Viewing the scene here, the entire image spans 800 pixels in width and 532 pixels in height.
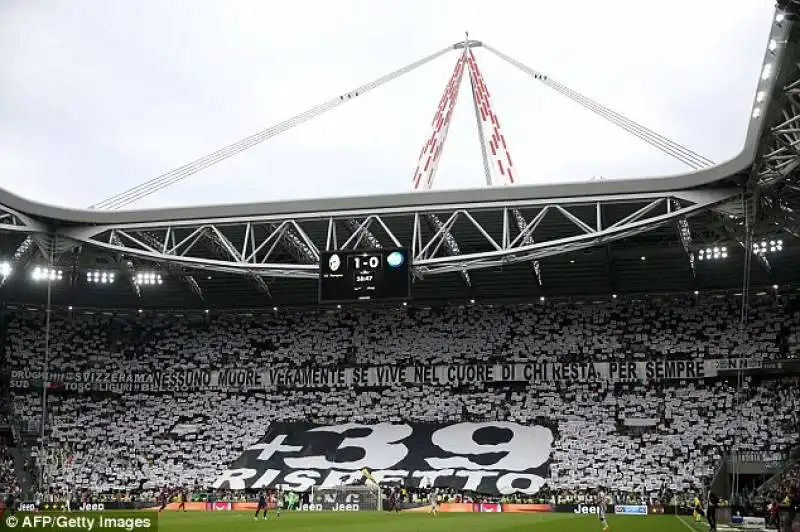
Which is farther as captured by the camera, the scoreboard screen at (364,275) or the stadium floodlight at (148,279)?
the stadium floodlight at (148,279)

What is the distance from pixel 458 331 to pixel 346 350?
7189 millimetres

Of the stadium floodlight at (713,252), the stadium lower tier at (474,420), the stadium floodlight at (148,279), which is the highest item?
the stadium floodlight at (713,252)

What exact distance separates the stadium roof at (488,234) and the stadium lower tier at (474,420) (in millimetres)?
5995

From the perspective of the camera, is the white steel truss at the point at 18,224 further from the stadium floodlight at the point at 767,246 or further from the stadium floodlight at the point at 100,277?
the stadium floodlight at the point at 767,246

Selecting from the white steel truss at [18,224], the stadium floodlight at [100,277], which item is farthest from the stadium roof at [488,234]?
the stadium floodlight at [100,277]

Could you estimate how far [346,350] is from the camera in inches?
2260

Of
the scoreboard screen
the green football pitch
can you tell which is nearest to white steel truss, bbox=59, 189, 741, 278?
the scoreboard screen

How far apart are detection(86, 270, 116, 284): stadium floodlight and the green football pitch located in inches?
717

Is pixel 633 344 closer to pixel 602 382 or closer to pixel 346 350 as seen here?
pixel 602 382

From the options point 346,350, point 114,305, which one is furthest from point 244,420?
point 114,305

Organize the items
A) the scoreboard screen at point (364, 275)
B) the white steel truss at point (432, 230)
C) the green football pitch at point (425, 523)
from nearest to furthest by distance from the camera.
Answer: the green football pitch at point (425, 523)
the scoreboard screen at point (364, 275)
the white steel truss at point (432, 230)

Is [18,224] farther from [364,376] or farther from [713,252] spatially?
[713,252]

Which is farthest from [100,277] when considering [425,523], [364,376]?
[425,523]

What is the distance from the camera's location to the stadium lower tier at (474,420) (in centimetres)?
4797
